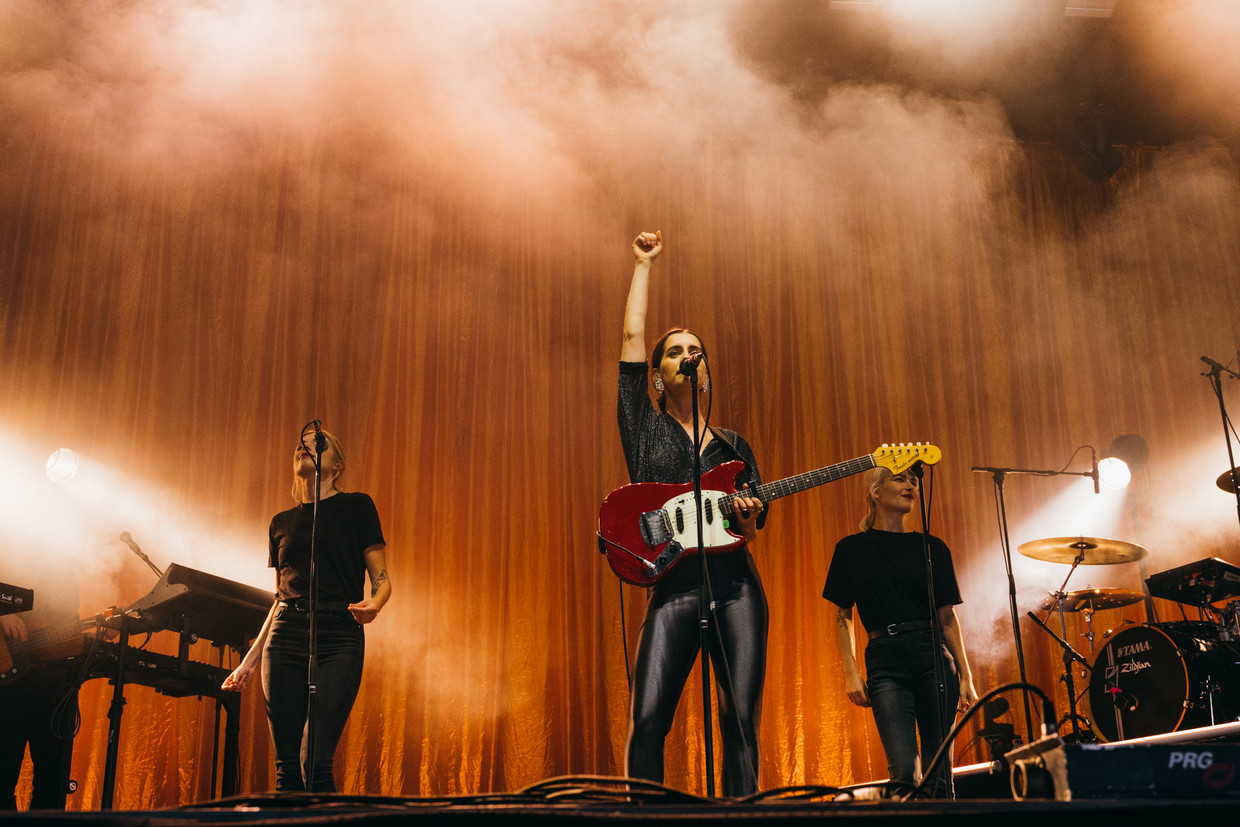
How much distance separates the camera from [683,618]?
8.26 feet

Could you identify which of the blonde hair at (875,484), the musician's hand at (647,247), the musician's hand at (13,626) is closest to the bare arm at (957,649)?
the blonde hair at (875,484)

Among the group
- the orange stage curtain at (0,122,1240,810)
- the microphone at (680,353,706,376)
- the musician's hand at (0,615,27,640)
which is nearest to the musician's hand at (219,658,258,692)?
the musician's hand at (0,615,27,640)

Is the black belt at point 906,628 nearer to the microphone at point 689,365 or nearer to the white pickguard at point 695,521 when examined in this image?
the white pickguard at point 695,521

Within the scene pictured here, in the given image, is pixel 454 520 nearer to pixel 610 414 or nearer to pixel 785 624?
pixel 610 414

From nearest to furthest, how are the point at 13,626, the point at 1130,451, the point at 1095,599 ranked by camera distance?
the point at 13,626 < the point at 1095,599 < the point at 1130,451

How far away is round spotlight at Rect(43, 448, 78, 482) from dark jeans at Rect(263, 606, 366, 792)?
2.85 m

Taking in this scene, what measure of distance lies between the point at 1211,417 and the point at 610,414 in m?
3.62

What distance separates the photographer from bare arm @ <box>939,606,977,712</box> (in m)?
3.13

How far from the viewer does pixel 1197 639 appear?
4359 mm

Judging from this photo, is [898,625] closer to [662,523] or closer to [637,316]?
[662,523]

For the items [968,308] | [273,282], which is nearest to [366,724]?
[273,282]

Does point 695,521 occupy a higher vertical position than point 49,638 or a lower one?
higher

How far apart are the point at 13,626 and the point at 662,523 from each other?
2535 mm

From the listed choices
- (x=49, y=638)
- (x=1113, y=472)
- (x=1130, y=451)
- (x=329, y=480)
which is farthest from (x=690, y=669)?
(x=1130, y=451)
